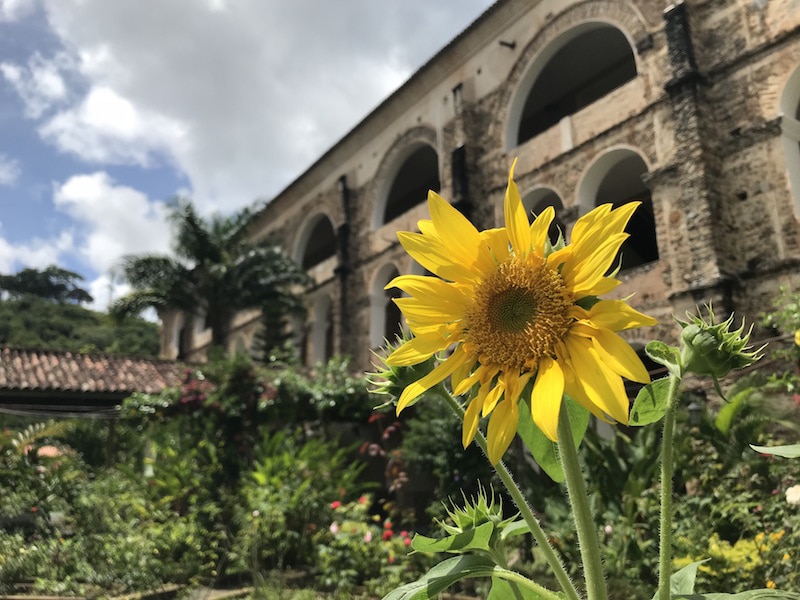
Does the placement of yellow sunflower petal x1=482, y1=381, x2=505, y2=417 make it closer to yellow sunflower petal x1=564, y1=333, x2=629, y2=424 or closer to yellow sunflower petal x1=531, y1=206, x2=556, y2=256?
yellow sunflower petal x1=564, y1=333, x2=629, y2=424

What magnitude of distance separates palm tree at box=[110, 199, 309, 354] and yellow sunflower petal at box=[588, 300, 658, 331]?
56.2 ft

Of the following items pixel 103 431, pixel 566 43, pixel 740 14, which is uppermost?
pixel 566 43

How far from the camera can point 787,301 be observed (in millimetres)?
6863

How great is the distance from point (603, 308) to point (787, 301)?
7.23m

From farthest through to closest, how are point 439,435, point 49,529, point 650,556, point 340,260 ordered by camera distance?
point 340,260 < point 439,435 < point 49,529 < point 650,556

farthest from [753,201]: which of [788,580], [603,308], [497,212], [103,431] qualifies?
[103,431]

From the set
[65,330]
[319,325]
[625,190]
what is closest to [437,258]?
[625,190]

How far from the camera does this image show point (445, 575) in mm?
895

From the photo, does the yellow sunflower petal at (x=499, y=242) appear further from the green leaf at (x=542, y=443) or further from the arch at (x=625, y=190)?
the arch at (x=625, y=190)

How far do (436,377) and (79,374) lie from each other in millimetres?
13094

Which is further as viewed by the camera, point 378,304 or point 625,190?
point 378,304

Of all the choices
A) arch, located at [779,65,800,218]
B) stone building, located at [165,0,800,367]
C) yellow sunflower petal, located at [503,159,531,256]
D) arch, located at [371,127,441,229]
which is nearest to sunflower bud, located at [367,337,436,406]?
yellow sunflower petal, located at [503,159,531,256]

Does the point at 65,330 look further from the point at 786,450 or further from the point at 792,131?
the point at 786,450

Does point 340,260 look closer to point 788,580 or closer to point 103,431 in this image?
point 103,431
